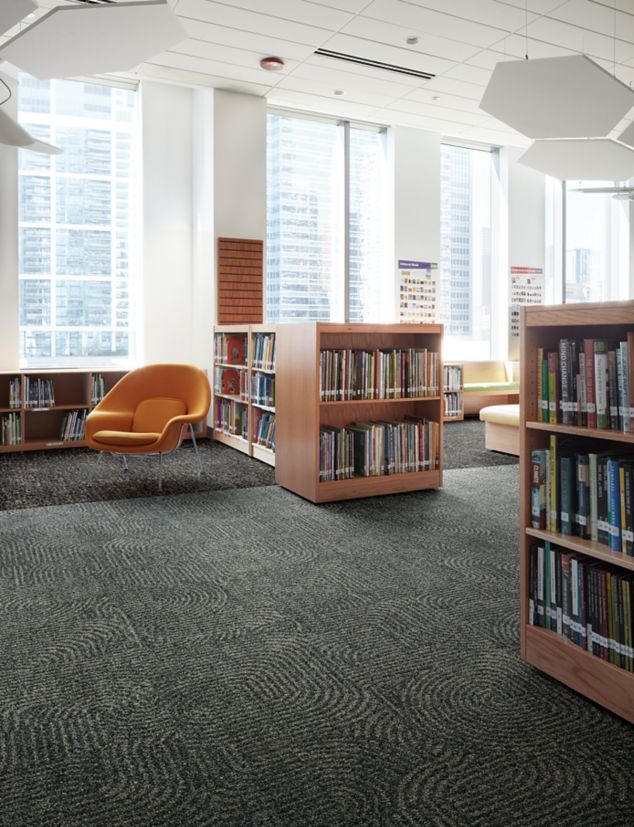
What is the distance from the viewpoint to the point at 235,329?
711 centimetres

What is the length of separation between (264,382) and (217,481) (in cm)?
106

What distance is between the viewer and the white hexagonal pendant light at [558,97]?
18.4ft

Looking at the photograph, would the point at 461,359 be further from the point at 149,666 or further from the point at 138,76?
the point at 149,666

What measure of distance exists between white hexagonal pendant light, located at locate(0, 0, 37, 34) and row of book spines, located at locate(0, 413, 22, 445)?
3.93 metres

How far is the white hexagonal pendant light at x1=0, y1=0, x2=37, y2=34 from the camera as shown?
399cm

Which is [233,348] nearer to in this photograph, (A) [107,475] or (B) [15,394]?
(A) [107,475]

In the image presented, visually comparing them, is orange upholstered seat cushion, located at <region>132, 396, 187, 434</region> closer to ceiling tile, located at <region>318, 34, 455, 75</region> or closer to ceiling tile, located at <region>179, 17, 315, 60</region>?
ceiling tile, located at <region>179, 17, 315, 60</region>

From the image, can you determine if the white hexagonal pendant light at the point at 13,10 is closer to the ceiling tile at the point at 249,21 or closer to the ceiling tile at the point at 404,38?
the ceiling tile at the point at 249,21

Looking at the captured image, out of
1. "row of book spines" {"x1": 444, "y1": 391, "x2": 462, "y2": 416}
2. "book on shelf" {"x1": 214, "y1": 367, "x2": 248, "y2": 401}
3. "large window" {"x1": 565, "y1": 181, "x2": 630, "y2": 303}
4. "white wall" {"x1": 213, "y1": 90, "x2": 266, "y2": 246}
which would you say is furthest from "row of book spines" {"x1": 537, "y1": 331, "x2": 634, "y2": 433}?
"large window" {"x1": 565, "y1": 181, "x2": 630, "y2": 303}

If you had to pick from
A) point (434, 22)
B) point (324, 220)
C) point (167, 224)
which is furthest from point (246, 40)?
point (324, 220)

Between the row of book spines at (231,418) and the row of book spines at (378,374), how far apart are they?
7.29 feet

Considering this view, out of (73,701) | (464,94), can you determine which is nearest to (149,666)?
(73,701)

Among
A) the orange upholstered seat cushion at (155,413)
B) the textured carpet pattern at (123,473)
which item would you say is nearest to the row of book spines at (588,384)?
the textured carpet pattern at (123,473)

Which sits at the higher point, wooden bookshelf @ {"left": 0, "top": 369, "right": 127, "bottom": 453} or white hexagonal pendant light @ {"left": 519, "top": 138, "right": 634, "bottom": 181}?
white hexagonal pendant light @ {"left": 519, "top": 138, "right": 634, "bottom": 181}
